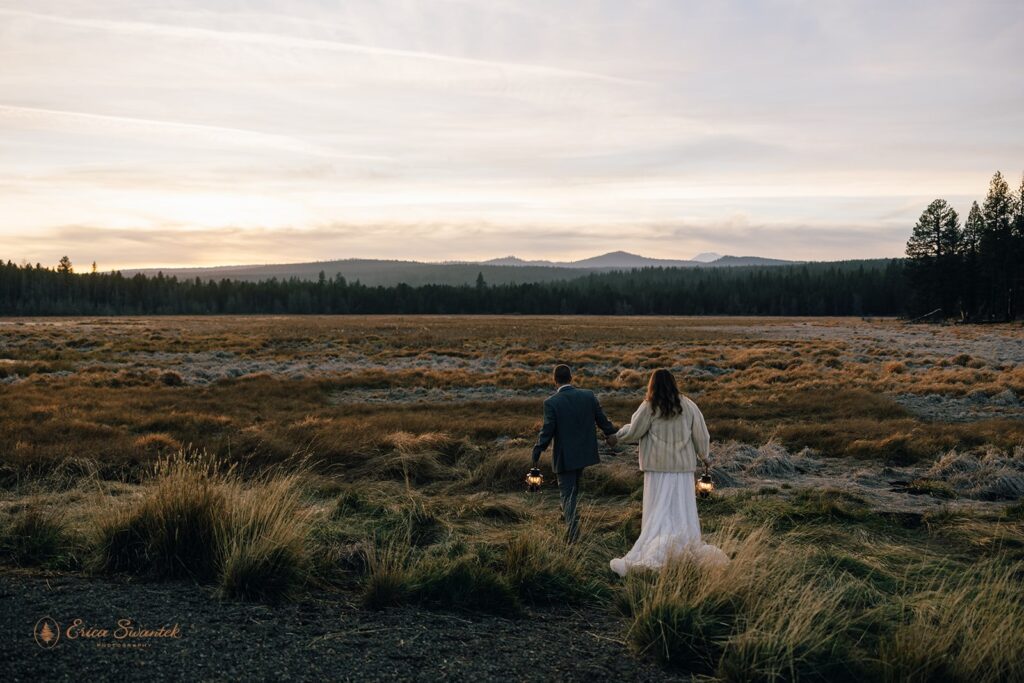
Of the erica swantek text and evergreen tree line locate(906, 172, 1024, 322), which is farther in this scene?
evergreen tree line locate(906, 172, 1024, 322)

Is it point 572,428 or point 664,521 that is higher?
point 572,428

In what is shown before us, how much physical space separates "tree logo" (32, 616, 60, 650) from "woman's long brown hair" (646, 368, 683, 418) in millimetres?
5046

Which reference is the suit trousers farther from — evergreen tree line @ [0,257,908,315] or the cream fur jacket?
evergreen tree line @ [0,257,908,315]

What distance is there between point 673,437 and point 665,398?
410mm

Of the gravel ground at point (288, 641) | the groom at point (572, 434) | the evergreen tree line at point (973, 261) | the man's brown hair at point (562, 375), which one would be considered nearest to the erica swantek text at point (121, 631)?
the gravel ground at point (288, 641)

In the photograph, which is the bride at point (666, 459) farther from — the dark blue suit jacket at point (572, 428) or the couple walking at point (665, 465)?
the dark blue suit jacket at point (572, 428)

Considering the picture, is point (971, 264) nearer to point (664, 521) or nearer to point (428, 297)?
point (664, 521)

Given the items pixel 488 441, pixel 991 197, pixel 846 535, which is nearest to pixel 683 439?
pixel 846 535

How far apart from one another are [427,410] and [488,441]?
553 centimetres

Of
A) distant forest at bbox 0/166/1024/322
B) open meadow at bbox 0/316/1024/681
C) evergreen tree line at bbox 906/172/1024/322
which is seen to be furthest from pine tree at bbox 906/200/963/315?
open meadow at bbox 0/316/1024/681

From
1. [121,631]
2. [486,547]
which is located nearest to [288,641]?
[121,631]

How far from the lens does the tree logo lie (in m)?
4.79

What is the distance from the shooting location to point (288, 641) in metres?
5.15

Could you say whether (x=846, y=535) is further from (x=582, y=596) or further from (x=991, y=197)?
(x=991, y=197)
